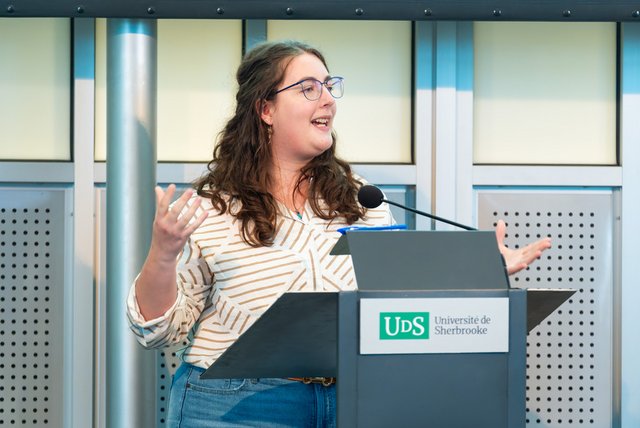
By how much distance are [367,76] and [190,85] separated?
66 centimetres

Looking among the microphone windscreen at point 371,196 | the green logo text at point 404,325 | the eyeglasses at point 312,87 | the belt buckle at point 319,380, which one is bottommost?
the belt buckle at point 319,380

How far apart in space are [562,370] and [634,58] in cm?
120

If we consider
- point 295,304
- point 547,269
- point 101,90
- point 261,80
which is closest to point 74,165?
point 101,90

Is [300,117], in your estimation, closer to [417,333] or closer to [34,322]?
[417,333]

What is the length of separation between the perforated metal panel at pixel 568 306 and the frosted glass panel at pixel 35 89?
1586 millimetres

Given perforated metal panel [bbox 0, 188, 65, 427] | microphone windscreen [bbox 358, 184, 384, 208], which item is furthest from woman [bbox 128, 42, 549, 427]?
perforated metal panel [bbox 0, 188, 65, 427]

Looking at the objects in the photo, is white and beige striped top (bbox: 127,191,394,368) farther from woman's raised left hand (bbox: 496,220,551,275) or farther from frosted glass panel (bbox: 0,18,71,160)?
frosted glass panel (bbox: 0,18,71,160)

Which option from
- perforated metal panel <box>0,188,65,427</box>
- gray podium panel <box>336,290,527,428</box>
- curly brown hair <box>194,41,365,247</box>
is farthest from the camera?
perforated metal panel <box>0,188,65,427</box>

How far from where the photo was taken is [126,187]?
2934 millimetres

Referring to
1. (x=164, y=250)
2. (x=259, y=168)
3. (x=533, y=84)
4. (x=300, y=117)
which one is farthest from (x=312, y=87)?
(x=533, y=84)

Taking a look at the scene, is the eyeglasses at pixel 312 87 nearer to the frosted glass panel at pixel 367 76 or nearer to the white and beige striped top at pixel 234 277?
the white and beige striped top at pixel 234 277

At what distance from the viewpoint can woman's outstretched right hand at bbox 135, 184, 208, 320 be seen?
5.63ft

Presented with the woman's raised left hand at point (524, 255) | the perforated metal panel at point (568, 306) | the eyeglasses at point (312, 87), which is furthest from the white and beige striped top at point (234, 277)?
the perforated metal panel at point (568, 306)

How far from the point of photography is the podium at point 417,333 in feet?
4.90
